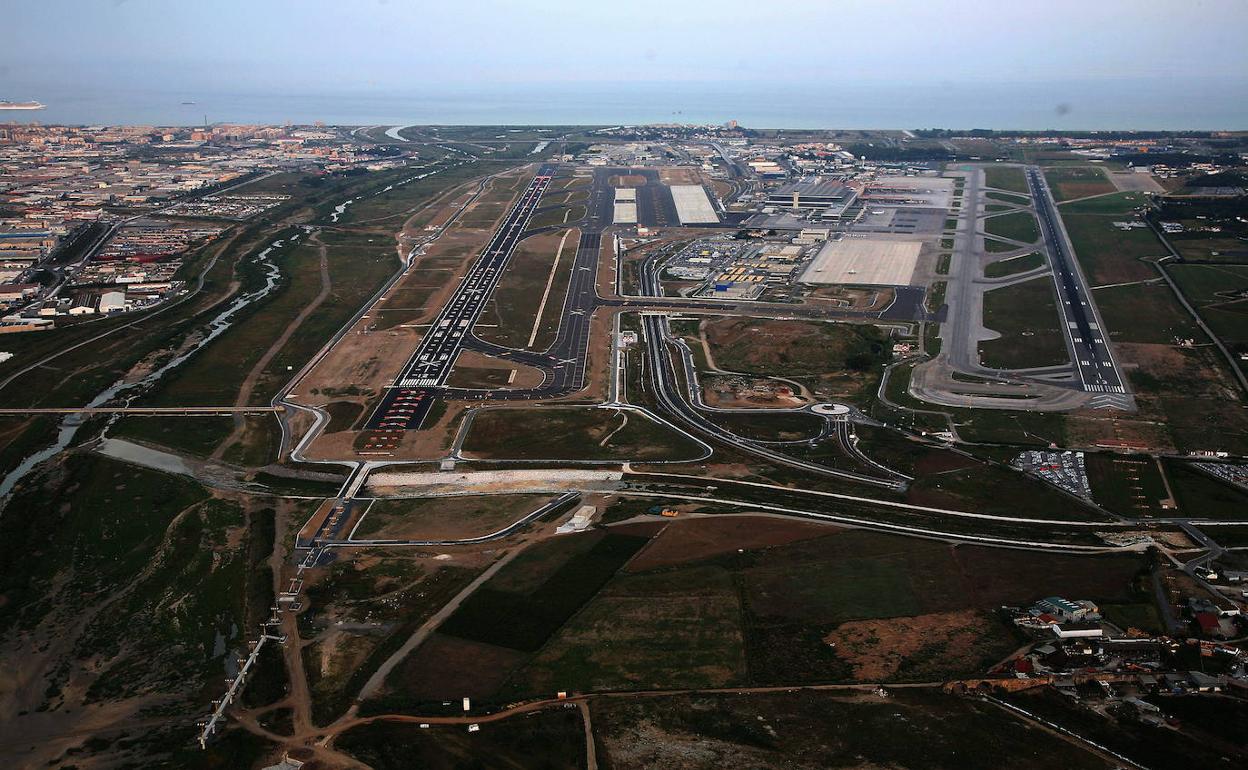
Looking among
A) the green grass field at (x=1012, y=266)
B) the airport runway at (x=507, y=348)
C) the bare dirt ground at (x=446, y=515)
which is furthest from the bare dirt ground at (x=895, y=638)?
the green grass field at (x=1012, y=266)

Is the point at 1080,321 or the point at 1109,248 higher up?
the point at 1109,248

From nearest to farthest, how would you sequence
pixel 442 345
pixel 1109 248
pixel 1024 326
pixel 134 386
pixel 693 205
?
1. pixel 134 386
2. pixel 442 345
3. pixel 1024 326
4. pixel 1109 248
5. pixel 693 205

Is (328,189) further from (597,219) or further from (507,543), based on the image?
(507,543)

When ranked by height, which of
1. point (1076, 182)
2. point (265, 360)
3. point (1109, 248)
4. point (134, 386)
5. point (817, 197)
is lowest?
point (134, 386)

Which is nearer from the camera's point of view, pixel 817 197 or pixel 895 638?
pixel 895 638

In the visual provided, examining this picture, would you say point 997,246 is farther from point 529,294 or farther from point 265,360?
point 265,360

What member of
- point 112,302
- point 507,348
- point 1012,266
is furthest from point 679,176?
point 112,302

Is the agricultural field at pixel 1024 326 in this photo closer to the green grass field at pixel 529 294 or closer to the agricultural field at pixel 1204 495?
the agricultural field at pixel 1204 495
